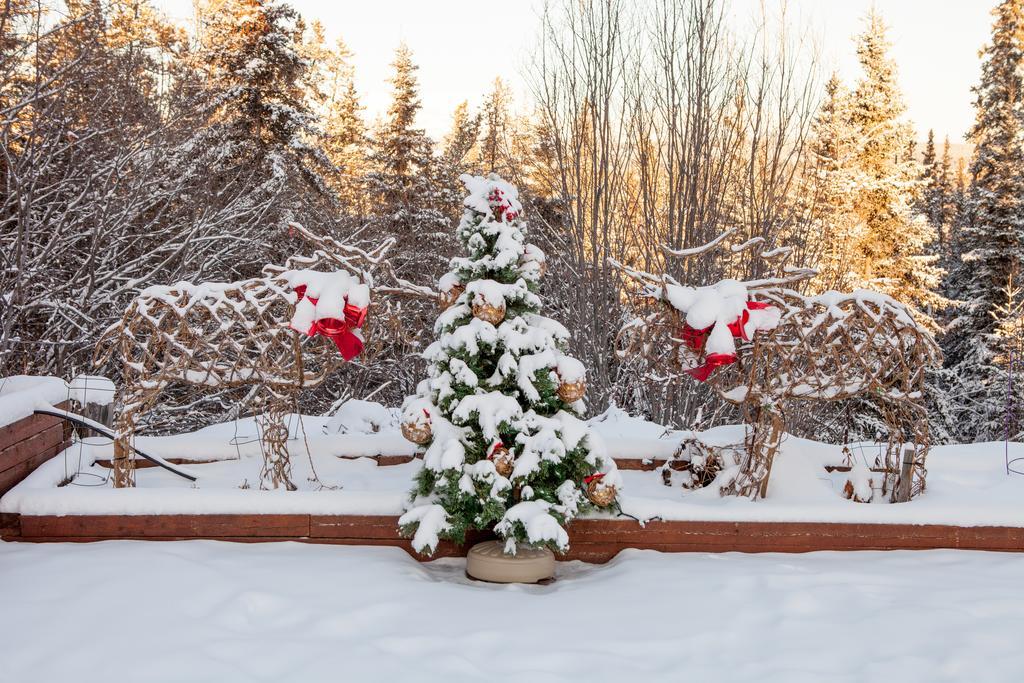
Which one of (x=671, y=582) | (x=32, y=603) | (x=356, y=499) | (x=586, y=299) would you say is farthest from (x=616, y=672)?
(x=586, y=299)

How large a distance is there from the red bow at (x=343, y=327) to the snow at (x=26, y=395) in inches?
67.5

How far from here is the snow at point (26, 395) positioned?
4258 mm

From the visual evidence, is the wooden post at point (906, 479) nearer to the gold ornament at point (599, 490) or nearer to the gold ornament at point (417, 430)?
the gold ornament at point (599, 490)

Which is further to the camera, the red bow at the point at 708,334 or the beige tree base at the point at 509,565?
the red bow at the point at 708,334

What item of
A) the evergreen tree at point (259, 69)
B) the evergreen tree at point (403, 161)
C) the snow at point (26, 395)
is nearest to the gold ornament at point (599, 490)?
the snow at point (26, 395)

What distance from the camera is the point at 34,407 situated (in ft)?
15.0

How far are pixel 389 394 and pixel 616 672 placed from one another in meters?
11.9

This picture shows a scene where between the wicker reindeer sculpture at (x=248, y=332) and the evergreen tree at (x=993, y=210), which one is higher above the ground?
the evergreen tree at (x=993, y=210)

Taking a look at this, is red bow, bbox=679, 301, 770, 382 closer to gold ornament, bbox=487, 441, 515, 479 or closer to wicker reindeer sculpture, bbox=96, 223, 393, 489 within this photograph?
gold ornament, bbox=487, 441, 515, 479

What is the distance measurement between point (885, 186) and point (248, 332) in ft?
66.6

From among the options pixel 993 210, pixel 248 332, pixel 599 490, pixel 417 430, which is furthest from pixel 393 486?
pixel 993 210

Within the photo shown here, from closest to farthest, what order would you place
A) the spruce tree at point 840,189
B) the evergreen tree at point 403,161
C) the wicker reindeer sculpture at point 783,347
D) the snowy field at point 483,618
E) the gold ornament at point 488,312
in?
1. the snowy field at point 483,618
2. the gold ornament at point 488,312
3. the wicker reindeer sculpture at point 783,347
4. the spruce tree at point 840,189
5. the evergreen tree at point 403,161

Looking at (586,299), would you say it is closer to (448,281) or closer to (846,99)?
(448,281)

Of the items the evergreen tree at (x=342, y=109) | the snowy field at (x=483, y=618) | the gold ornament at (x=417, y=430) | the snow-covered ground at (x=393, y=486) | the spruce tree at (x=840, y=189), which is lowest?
the snowy field at (x=483, y=618)
